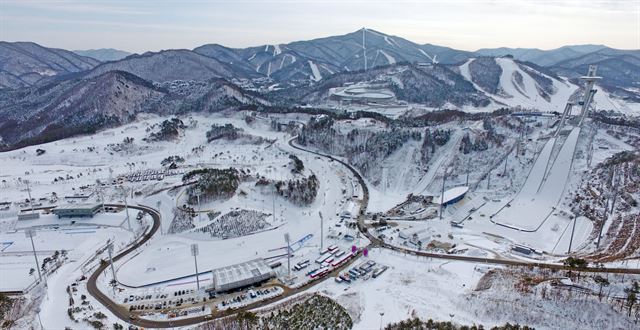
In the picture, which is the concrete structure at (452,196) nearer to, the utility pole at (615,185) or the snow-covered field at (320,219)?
the snow-covered field at (320,219)

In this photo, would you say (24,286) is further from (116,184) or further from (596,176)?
(596,176)

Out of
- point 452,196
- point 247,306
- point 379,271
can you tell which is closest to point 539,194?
point 452,196

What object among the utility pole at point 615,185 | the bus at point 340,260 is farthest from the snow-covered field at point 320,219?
the utility pole at point 615,185

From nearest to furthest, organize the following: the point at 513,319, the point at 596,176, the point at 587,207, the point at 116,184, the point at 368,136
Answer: the point at 513,319 → the point at 587,207 → the point at 596,176 → the point at 116,184 → the point at 368,136

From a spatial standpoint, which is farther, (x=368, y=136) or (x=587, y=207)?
(x=368, y=136)

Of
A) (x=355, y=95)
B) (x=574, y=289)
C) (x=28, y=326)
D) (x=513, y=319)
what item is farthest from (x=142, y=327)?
(x=355, y=95)

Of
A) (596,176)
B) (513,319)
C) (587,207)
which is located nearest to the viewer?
(513,319)

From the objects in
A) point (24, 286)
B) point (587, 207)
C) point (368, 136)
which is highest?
Result: point (368, 136)
